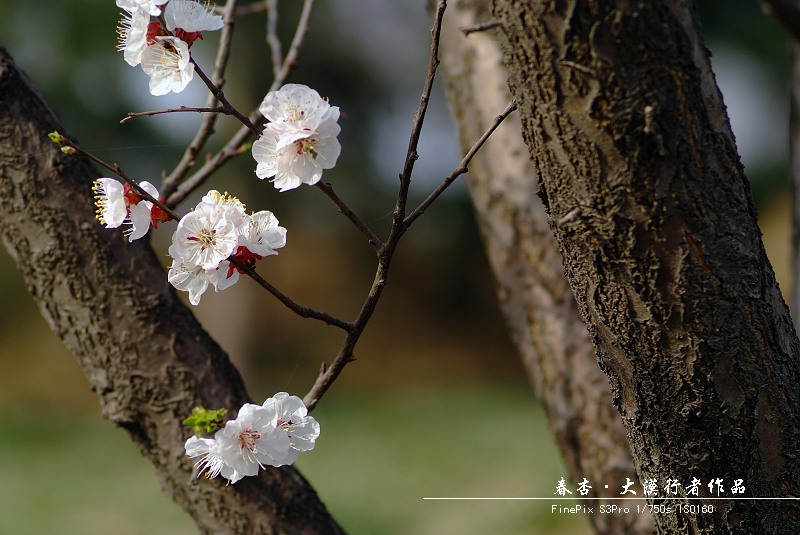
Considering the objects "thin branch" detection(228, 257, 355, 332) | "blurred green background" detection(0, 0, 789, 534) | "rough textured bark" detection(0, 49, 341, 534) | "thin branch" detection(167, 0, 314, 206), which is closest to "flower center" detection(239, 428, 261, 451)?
"thin branch" detection(228, 257, 355, 332)

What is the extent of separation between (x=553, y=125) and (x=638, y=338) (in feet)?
0.67

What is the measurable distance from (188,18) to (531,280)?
2.93 feet

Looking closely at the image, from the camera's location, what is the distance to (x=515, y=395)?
570 cm

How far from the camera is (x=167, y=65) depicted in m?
0.67

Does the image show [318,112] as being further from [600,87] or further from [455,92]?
[455,92]

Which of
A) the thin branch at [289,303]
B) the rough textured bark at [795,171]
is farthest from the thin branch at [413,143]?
the rough textured bark at [795,171]

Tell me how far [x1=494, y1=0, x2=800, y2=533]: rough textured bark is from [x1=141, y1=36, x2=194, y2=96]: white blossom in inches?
11.2

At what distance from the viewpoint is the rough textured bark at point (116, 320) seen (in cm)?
93

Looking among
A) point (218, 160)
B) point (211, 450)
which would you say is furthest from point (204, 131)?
point (211, 450)

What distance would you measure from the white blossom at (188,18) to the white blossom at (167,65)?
2cm

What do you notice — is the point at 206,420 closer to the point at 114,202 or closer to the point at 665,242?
the point at 114,202

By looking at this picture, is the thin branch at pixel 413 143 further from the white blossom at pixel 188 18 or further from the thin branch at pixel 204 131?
the thin branch at pixel 204 131

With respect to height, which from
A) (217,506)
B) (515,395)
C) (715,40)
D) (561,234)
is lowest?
(217,506)

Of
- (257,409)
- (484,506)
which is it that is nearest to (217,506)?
(257,409)
